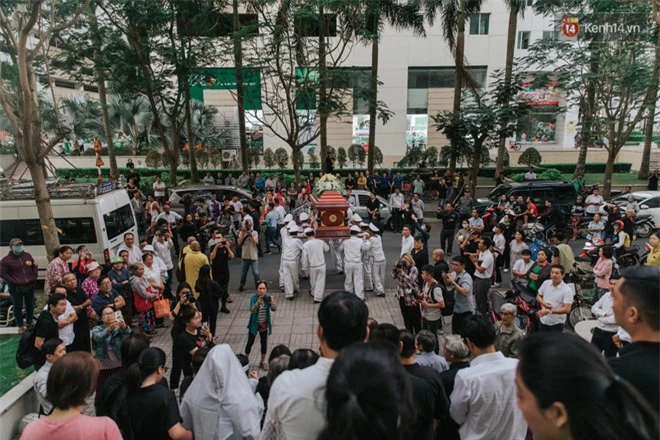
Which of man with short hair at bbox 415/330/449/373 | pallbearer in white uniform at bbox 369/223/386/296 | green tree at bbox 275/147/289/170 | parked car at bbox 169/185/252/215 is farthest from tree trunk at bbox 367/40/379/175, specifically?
man with short hair at bbox 415/330/449/373

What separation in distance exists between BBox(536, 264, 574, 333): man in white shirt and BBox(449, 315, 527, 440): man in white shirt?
10.6 ft

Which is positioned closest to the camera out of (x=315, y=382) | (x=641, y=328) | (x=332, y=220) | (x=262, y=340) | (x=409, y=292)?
(x=315, y=382)

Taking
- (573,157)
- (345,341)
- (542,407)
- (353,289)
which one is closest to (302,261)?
(353,289)

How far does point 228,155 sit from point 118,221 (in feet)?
67.6

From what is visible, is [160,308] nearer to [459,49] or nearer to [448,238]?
[448,238]

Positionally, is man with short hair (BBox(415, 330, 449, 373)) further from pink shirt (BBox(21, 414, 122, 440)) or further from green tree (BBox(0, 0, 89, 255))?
green tree (BBox(0, 0, 89, 255))

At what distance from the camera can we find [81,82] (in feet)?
60.1

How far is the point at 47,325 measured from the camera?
486cm

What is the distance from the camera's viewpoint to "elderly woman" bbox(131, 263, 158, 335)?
7281 millimetres

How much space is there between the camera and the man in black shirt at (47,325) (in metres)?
4.77

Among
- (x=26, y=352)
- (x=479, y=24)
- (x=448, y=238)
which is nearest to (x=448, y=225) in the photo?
(x=448, y=238)

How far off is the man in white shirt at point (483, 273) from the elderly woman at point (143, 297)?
527 cm

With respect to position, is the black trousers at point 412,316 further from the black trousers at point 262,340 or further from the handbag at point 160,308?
the handbag at point 160,308

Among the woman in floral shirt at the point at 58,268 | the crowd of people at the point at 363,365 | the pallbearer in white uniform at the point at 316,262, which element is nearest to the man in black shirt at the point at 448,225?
the crowd of people at the point at 363,365
